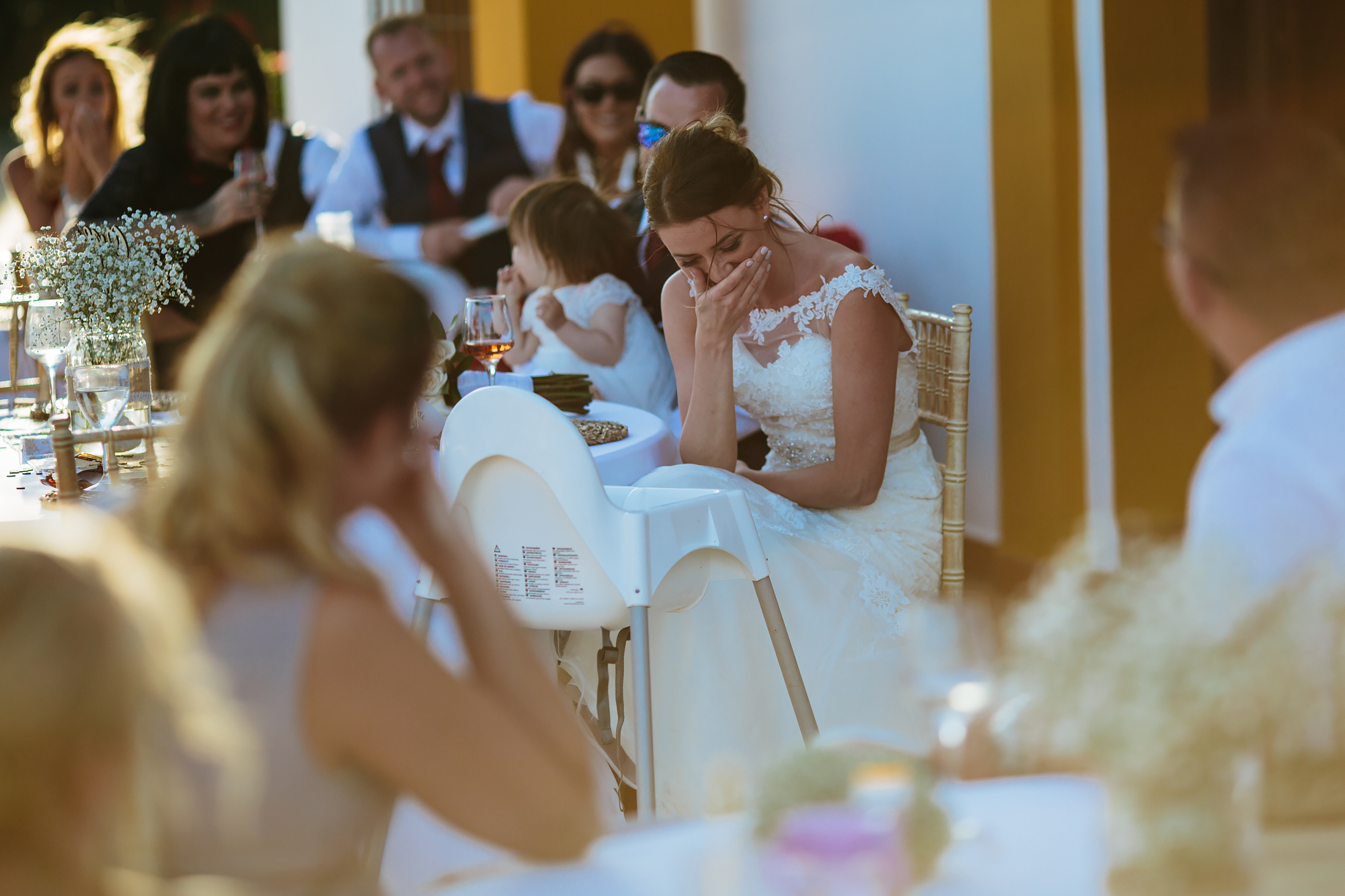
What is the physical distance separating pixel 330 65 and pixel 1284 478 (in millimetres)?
11103

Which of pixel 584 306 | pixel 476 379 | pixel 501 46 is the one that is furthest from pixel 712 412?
pixel 501 46

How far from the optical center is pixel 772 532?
2.50 m

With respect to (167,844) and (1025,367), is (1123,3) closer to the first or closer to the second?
(1025,367)

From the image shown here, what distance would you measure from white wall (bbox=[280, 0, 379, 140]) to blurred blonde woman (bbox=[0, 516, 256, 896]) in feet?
30.7

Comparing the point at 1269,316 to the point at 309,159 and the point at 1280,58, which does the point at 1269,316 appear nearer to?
the point at 1280,58

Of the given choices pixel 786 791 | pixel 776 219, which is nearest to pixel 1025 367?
pixel 776 219

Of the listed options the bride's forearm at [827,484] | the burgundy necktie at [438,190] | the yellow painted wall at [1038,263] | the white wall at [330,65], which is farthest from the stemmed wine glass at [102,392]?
the white wall at [330,65]

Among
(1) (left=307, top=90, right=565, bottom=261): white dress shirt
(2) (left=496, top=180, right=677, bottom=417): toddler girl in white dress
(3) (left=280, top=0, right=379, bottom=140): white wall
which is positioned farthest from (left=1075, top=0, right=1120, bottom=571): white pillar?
(3) (left=280, top=0, right=379, bottom=140): white wall

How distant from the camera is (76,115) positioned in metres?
4.43

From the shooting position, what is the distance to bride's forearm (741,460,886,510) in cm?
260

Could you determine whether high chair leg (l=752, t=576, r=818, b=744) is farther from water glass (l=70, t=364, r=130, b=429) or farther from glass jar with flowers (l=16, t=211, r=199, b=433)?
glass jar with flowers (l=16, t=211, r=199, b=433)

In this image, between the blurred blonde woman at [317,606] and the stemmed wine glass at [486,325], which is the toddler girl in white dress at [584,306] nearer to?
the stemmed wine glass at [486,325]

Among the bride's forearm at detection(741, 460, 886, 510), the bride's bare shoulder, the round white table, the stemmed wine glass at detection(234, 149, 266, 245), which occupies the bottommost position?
the bride's forearm at detection(741, 460, 886, 510)

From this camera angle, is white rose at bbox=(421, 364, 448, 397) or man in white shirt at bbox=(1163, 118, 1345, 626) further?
white rose at bbox=(421, 364, 448, 397)
